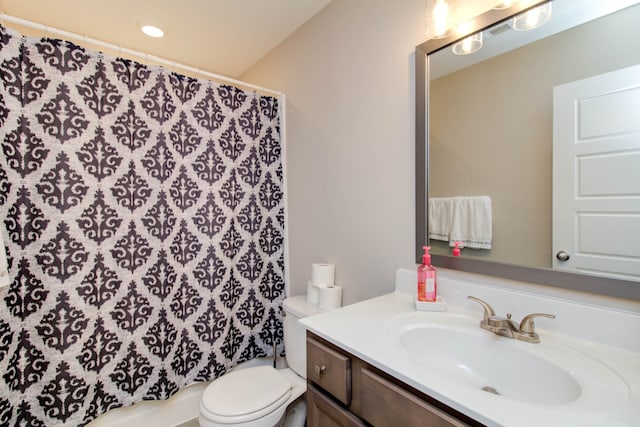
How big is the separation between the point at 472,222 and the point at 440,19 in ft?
2.55

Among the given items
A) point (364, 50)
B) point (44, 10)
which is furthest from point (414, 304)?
point (44, 10)

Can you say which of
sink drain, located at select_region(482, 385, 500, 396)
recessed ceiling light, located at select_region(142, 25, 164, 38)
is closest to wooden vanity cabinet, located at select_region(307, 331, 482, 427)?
sink drain, located at select_region(482, 385, 500, 396)

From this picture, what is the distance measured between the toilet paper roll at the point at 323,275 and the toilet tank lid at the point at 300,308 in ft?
0.43

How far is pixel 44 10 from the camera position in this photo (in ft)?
5.82

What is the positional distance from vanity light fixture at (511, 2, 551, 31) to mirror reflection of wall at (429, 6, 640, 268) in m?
0.06

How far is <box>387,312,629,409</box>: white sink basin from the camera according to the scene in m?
0.68

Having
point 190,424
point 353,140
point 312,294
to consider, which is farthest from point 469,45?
point 190,424

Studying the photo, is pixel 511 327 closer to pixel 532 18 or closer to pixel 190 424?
pixel 532 18

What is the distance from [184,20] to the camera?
1.87 metres

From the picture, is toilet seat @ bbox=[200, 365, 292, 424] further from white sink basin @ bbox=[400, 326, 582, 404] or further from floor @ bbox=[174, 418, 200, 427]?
white sink basin @ bbox=[400, 326, 582, 404]

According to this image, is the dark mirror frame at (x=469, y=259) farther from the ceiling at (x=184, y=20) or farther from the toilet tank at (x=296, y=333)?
the ceiling at (x=184, y=20)

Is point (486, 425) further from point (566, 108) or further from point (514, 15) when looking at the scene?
point (514, 15)

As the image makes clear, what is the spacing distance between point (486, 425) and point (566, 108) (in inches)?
35.8

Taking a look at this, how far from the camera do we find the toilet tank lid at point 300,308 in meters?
1.61
